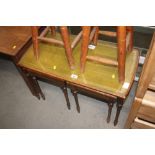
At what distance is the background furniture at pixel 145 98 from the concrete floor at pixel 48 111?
47 centimetres

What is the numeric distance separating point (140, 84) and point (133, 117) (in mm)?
399

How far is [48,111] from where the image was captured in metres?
1.74

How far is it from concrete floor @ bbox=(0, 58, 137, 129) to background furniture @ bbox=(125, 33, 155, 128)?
470 millimetres

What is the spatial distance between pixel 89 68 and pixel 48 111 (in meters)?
0.70

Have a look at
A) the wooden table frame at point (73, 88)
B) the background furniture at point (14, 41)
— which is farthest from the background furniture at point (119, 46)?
the background furniture at point (14, 41)

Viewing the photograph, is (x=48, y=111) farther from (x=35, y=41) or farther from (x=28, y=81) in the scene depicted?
(x=35, y=41)

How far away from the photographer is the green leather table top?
1186 millimetres

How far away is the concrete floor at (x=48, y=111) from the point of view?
64.6 inches

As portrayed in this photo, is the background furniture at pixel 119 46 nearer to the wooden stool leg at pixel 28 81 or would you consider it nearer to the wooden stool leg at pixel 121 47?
the wooden stool leg at pixel 121 47

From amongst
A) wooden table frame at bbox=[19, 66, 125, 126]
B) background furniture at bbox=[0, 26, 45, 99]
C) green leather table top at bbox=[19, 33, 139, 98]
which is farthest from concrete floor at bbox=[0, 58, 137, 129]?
green leather table top at bbox=[19, 33, 139, 98]
